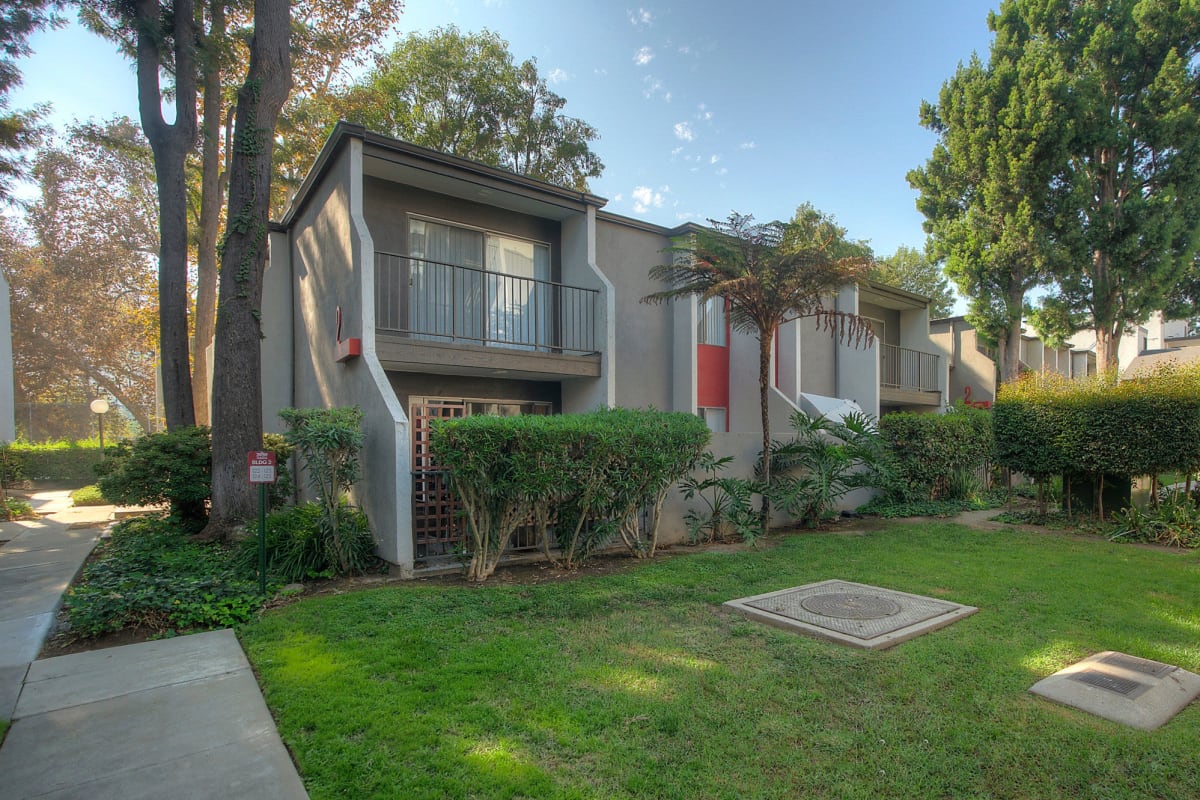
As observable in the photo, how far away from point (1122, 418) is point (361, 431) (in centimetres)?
1115

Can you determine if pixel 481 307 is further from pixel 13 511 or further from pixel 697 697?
pixel 13 511

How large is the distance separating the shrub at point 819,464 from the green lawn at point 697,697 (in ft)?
11.3

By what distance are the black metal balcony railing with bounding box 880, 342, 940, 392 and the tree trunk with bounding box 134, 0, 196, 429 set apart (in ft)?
55.7

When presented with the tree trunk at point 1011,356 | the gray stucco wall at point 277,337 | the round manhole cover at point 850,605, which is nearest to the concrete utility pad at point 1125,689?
the round manhole cover at point 850,605

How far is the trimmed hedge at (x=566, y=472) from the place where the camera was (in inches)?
255

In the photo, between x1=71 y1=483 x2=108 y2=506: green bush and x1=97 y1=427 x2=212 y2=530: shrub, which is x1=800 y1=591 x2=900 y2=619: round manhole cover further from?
x1=71 y1=483 x2=108 y2=506: green bush

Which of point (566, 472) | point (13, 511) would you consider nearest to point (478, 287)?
point (566, 472)

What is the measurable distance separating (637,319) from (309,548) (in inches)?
300

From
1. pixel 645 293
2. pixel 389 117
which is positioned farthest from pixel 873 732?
pixel 389 117

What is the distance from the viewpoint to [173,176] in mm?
11609

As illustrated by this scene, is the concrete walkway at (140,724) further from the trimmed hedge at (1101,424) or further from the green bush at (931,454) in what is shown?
the trimmed hedge at (1101,424)

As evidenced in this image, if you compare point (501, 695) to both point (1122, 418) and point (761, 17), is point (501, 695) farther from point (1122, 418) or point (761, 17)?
point (761, 17)

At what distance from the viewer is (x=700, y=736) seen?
10.4ft

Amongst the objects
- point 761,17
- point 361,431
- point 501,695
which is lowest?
point 501,695
